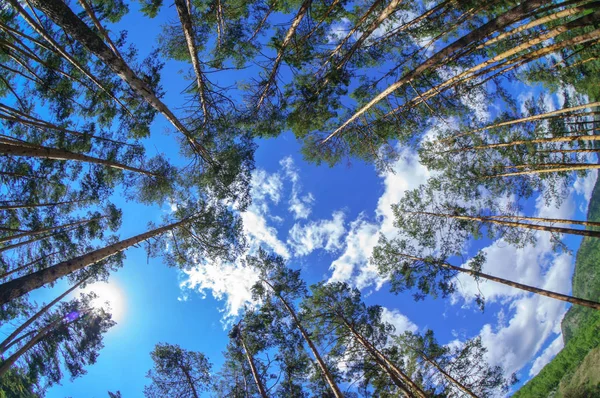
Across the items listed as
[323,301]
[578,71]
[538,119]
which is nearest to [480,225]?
[538,119]

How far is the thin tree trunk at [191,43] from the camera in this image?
5.46m

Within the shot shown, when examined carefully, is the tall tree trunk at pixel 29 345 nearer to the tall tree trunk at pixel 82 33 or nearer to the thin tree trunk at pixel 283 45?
the tall tree trunk at pixel 82 33

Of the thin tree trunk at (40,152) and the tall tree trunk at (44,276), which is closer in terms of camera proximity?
the tall tree trunk at (44,276)

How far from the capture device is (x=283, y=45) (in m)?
7.15

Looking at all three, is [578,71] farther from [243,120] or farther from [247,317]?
[247,317]

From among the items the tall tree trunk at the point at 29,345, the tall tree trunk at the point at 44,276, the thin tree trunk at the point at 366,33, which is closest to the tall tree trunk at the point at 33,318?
the tall tree trunk at the point at 29,345

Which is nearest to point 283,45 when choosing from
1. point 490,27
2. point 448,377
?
point 490,27

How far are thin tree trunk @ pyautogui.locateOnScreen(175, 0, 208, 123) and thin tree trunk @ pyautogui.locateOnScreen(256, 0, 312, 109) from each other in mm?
1893

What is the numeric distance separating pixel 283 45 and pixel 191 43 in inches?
90.9

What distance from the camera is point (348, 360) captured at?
10.9 meters

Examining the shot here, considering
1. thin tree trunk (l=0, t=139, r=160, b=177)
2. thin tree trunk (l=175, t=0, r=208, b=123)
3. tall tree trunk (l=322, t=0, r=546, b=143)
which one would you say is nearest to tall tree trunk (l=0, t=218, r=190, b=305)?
thin tree trunk (l=0, t=139, r=160, b=177)

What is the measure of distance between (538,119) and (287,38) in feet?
29.8

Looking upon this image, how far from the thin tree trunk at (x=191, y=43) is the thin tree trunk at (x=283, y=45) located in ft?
6.21

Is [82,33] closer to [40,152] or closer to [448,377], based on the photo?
[40,152]
